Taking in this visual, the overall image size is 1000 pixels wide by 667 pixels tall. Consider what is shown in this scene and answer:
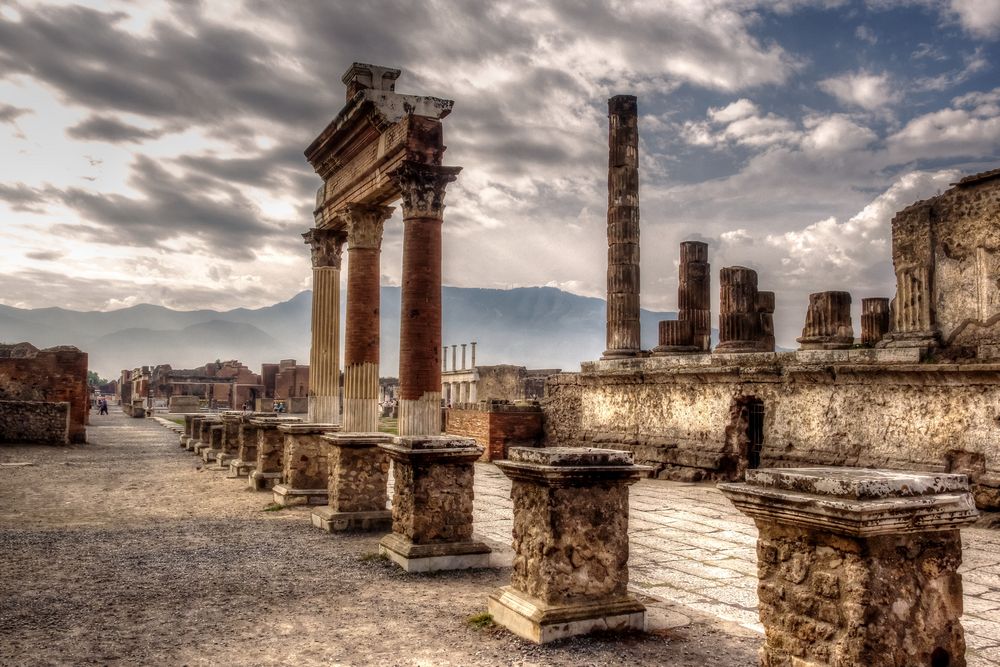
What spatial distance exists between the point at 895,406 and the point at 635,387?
5.65 meters

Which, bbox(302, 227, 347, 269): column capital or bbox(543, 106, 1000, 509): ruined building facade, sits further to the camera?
bbox(302, 227, 347, 269): column capital

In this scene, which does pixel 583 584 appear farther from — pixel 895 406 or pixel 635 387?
pixel 635 387

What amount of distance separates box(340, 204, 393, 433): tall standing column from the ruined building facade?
5.92 m

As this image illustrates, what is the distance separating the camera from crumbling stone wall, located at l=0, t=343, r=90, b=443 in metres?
20.1

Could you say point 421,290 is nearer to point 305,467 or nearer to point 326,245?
point 305,467

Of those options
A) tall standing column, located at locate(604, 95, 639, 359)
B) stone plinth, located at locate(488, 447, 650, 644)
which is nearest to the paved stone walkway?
stone plinth, located at locate(488, 447, 650, 644)

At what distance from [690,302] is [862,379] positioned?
18.2ft

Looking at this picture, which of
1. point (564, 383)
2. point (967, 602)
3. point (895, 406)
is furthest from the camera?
point (564, 383)

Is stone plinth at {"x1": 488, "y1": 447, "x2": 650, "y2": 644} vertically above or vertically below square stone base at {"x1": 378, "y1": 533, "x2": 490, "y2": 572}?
above

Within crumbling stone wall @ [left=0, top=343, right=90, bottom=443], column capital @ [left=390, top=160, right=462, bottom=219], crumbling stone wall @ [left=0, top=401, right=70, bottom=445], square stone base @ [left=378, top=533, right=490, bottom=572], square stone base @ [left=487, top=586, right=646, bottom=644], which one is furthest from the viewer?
crumbling stone wall @ [left=0, top=343, right=90, bottom=443]

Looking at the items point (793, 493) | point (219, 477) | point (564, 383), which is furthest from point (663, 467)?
point (793, 493)

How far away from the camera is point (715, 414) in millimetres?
13141

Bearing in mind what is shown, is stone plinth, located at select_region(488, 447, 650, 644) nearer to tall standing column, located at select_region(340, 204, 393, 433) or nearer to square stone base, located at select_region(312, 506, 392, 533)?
square stone base, located at select_region(312, 506, 392, 533)

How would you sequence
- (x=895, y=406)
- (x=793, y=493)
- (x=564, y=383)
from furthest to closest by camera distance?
(x=564, y=383), (x=895, y=406), (x=793, y=493)
